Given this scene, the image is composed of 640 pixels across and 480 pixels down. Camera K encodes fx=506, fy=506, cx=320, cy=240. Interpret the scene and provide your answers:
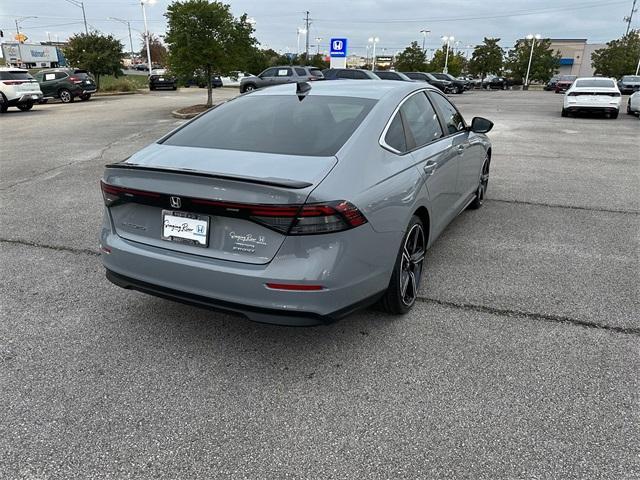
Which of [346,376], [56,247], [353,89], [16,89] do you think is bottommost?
[56,247]

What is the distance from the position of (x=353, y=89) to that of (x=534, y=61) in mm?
72287

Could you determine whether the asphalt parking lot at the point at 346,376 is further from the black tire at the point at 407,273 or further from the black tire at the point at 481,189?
the black tire at the point at 481,189

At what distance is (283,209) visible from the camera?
2549 millimetres

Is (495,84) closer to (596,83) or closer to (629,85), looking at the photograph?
(629,85)

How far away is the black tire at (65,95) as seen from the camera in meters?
25.7

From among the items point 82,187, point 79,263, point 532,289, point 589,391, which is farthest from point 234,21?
point 589,391

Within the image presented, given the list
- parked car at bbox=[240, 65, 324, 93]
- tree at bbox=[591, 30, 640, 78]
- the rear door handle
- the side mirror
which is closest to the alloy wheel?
the rear door handle

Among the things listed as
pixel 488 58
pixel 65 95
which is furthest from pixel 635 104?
pixel 488 58

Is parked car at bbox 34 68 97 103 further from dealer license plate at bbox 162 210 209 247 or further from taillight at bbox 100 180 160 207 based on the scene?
dealer license plate at bbox 162 210 209 247

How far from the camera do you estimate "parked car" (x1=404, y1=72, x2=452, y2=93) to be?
31.8m

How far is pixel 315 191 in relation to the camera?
2598 millimetres

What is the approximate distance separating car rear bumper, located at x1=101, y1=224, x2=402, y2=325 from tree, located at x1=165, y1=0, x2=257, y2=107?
1662cm

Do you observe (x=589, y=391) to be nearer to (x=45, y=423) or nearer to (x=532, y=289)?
(x=532, y=289)

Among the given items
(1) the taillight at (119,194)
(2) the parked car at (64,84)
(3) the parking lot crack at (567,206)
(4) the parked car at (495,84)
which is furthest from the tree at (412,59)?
(1) the taillight at (119,194)
